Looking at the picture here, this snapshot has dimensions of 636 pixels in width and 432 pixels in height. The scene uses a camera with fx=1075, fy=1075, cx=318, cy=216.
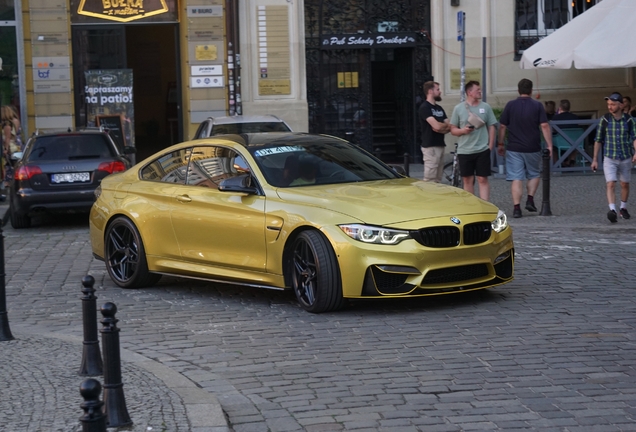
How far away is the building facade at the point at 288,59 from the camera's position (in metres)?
24.0

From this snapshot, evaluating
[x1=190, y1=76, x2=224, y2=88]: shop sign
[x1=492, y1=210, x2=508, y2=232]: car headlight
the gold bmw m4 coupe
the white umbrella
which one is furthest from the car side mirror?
[x1=190, y1=76, x2=224, y2=88]: shop sign

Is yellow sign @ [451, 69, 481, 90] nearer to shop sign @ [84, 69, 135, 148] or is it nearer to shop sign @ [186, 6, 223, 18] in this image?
shop sign @ [186, 6, 223, 18]

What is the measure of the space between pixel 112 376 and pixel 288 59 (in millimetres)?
19753

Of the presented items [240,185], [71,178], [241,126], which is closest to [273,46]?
[241,126]

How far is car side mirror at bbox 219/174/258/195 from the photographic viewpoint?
9.19m

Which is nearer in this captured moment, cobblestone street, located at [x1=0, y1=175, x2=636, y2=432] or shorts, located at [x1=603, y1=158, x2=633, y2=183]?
cobblestone street, located at [x1=0, y1=175, x2=636, y2=432]

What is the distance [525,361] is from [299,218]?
249 cm

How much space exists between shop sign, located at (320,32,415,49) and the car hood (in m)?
15.8

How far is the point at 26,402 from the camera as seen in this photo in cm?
592

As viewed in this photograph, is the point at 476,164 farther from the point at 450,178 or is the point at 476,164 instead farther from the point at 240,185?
the point at 240,185

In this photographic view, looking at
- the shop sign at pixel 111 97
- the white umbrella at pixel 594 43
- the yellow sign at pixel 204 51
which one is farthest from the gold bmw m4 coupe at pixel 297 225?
the yellow sign at pixel 204 51

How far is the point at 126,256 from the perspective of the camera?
34.0 feet

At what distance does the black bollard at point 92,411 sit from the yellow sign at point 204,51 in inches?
833

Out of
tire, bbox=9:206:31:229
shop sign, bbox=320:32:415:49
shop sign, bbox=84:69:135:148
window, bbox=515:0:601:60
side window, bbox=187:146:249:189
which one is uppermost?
window, bbox=515:0:601:60
